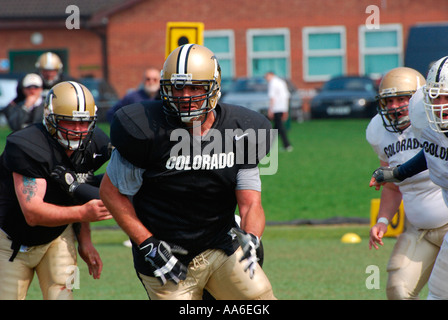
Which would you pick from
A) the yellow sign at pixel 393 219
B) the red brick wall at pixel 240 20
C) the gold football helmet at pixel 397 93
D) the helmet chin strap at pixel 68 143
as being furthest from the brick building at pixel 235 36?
the helmet chin strap at pixel 68 143

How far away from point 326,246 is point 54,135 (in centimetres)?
442

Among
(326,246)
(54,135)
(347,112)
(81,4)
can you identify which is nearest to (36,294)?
(54,135)

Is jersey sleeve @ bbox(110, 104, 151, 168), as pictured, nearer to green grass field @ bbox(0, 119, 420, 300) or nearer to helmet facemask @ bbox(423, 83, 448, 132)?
helmet facemask @ bbox(423, 83, 448, 132)

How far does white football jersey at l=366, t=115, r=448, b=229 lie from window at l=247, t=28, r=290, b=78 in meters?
26.0

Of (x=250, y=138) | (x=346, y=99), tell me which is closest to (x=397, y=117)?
(x=250, y=138)

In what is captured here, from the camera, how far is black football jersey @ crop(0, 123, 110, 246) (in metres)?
4.53

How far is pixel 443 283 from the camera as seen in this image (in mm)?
4375

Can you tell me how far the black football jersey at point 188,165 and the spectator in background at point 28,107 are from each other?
4.98 metres

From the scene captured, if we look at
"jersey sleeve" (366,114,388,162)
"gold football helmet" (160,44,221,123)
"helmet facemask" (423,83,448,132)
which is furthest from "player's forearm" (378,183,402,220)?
"gold football helmet" (160,44,221,123)

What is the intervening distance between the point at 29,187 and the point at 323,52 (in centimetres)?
2739

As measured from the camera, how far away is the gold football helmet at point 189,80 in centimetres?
379

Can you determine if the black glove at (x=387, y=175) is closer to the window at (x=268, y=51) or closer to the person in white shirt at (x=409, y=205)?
the person in white shirt at (x=409, y=205)

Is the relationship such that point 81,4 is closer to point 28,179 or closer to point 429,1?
point 429,1

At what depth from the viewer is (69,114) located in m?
4.67
